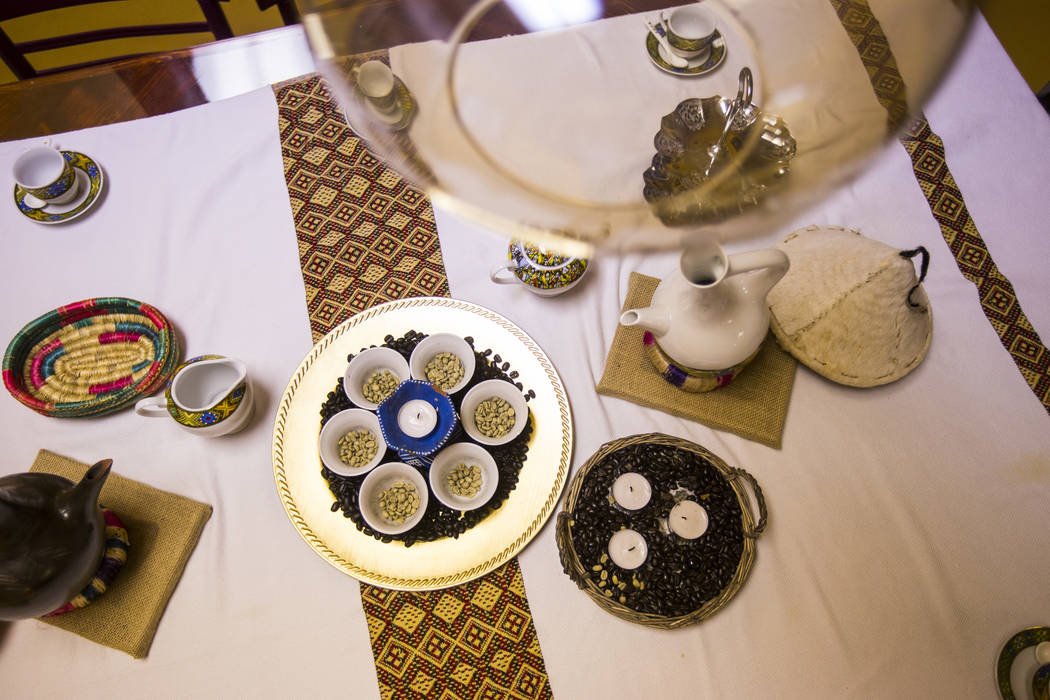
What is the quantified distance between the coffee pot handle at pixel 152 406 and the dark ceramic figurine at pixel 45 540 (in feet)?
0.37

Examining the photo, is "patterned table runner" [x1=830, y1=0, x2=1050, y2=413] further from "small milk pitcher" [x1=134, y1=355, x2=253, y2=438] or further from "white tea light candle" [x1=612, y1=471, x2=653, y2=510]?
"small milk pitcher" [x1=134, y1=355, x2=253, y2=438]

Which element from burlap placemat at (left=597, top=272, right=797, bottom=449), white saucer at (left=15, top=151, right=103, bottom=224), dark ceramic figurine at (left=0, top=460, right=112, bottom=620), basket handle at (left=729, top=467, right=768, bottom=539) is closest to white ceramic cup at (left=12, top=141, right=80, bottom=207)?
white saucer at (left=15, top=151, right=103, bottom=224)

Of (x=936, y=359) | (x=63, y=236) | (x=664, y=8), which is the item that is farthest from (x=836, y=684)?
(x=63, y=236)

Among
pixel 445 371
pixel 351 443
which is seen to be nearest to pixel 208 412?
pixel 351 443

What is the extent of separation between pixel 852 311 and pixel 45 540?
3.42 ft

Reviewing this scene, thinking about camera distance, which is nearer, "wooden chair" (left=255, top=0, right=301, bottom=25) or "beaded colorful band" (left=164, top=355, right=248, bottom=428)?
"beaded colorful band" (left=164, top=355, right=248, bottom=428)

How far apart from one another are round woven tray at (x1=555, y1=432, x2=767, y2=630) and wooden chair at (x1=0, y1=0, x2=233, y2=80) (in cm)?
109

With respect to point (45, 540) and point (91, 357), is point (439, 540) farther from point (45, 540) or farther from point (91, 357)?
point (91, 357)

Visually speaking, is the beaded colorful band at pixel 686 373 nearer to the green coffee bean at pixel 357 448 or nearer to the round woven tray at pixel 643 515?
the round woven tray at pixel 643 515

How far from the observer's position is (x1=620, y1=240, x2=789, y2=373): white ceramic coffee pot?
640mm

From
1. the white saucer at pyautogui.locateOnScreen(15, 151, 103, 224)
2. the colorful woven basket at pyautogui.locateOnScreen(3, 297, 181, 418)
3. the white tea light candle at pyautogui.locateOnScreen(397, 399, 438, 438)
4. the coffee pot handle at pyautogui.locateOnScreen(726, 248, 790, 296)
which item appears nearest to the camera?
the coffee pot handle at pyautogui.locateOnScreen(726, 248, 790, 296)

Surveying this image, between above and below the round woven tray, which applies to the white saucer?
above

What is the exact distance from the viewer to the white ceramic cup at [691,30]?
0.86m

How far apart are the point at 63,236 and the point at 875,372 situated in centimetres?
129
